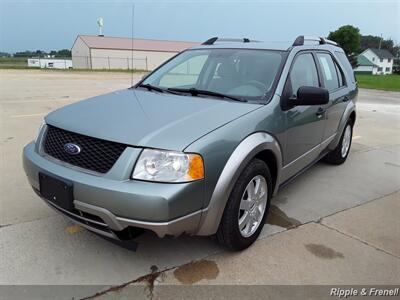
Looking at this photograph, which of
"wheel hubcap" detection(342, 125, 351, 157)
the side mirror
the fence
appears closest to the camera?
the side mirror

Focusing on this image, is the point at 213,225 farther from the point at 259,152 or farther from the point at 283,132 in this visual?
the point at 283,132

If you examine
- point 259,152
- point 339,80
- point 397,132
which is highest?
point 339,80

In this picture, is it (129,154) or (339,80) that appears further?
(339,80)

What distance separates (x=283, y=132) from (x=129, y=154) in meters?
1.52

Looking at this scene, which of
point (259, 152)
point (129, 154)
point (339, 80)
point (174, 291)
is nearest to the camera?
point (129, 154)

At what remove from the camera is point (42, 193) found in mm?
2775

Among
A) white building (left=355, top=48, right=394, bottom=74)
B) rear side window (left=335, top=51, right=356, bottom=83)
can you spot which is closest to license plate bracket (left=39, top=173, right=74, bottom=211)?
rear side window (left=335, top=51, right=356, bottom=83)

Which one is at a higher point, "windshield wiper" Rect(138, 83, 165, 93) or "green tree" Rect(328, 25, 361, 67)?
"green tree" Rect(328, 25, 361, 67)

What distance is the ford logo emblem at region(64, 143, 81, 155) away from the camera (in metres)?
2.62

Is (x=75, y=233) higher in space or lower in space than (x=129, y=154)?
lower

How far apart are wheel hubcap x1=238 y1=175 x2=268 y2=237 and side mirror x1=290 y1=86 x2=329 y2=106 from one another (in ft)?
2.66

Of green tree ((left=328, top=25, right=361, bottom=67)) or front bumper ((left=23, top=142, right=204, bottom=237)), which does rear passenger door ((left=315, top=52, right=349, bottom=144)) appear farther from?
green tree ((left=328, top=25, right=361, bottom=67))

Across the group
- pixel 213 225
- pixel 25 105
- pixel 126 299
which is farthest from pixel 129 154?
pixel 25 105

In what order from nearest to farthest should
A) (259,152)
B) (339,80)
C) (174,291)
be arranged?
(174,291)
(259,152)
(339,80)
